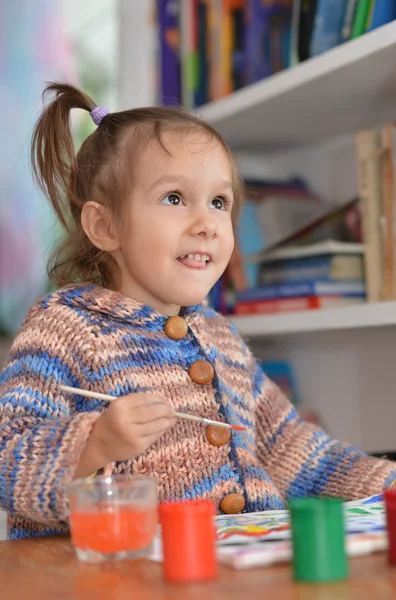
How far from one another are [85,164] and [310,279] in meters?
0.60

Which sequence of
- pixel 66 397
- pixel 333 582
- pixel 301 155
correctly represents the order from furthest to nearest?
1. pixel 301 155
2. pixel 66 397
3. pixel 333 582

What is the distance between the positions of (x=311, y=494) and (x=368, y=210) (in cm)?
58

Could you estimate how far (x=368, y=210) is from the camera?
1574 mm

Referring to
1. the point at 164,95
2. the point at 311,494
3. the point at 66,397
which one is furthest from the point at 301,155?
the point at 66,397

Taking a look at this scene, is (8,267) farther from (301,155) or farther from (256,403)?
(256,403)

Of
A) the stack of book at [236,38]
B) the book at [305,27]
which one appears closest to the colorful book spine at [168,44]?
the stack of book at [236,38]

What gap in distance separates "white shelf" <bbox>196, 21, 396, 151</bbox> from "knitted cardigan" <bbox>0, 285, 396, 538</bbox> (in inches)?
21.6

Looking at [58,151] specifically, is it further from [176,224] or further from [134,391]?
[134,391]

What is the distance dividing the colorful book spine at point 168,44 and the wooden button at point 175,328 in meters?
1.08

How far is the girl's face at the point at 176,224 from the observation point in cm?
116

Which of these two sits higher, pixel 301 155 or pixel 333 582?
pixel 301 155

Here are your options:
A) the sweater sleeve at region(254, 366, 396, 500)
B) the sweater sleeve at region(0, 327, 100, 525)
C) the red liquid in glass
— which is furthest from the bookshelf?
the red liquid in glass

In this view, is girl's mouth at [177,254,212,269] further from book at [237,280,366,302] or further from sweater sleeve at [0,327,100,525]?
book at [237,280,366,302]

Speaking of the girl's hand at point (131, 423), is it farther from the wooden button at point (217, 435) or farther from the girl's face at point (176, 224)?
the girl's face at point (176, 224)
